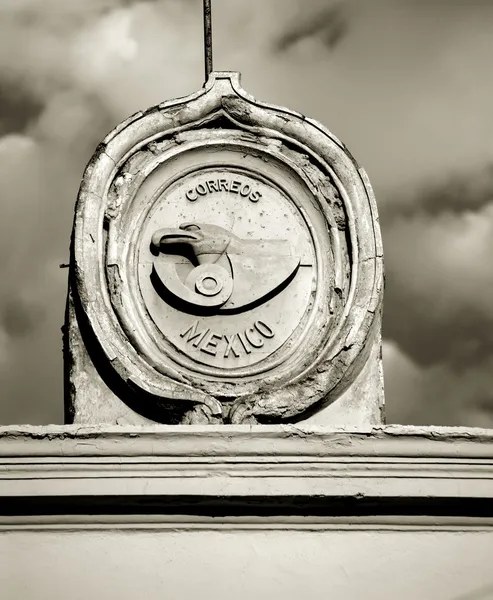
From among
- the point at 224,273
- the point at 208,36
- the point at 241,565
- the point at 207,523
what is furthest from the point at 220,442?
the point at 208,36

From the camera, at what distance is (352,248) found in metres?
6.76

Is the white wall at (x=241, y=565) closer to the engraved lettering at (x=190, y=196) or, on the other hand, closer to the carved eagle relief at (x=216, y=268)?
the carved eagle relief at (x=216, y=268)

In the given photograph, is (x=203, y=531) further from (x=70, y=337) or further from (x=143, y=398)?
(x=70, y=337)

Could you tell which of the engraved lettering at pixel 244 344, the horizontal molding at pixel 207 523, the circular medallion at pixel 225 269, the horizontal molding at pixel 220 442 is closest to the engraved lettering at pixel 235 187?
the circular medallion at pixel 225 269

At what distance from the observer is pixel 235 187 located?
7016 millimetres

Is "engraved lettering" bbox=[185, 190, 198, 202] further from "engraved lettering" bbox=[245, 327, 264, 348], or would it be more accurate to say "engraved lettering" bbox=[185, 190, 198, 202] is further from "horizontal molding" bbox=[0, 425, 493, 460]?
"horizontal molding" bbox=[0, 425, 493, 460]

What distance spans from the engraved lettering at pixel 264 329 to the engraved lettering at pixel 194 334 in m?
0.26

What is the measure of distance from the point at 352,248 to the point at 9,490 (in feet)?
7.12

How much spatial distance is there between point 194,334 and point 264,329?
36cm

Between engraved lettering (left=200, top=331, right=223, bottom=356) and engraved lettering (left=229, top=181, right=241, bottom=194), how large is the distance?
2.79 feet

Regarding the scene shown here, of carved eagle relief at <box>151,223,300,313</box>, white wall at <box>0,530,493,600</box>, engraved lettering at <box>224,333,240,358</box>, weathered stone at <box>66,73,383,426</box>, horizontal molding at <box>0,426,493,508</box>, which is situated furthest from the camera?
carved eagle relief at <box>151,223,300,313</box>

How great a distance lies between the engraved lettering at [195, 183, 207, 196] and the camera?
22.9 ft

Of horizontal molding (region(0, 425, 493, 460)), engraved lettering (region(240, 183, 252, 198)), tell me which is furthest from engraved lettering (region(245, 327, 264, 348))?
engraved lettering (region(240, 183, 252, 198))

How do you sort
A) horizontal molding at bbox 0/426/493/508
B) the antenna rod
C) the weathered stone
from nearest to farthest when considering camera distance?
horizontal molding at bbox 0/426/493/508 < the weathered stone < the antenna rod
